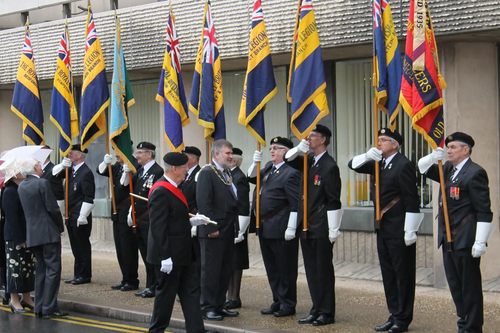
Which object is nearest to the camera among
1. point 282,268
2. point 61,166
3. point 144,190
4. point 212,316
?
point 212,316

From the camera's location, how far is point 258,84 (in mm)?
9641

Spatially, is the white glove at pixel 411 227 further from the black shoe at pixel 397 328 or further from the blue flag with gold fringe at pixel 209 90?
the blue flag with gold fringe at pixel 209 90

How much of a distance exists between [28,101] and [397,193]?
7.15m

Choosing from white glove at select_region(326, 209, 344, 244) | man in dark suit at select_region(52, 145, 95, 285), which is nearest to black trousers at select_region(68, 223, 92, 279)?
man in dark suit at select_region(52, 145, 95, 285)

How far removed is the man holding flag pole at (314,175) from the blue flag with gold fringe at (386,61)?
754mm

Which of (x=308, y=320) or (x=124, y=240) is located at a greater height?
(x=124, y=240)

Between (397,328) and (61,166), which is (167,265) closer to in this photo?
(397,328)

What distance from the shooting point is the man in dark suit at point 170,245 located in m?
7.44

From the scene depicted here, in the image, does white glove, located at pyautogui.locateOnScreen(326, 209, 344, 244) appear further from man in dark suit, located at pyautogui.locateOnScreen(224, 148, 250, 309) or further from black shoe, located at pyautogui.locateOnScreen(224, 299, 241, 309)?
black shoe, located at pyautogui.locateOnScreen(224, 299, 241, 309)

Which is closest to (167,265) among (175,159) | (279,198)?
(175,159)

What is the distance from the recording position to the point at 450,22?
1015 centimetres

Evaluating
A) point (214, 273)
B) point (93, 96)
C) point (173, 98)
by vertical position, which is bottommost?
point (214, 273)

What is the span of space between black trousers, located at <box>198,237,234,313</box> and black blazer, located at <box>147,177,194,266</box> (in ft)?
3.75

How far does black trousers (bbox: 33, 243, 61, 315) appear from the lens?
31.1 feet
